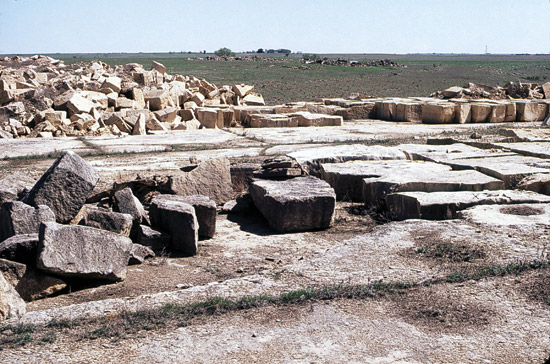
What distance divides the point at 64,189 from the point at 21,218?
0.56 metres

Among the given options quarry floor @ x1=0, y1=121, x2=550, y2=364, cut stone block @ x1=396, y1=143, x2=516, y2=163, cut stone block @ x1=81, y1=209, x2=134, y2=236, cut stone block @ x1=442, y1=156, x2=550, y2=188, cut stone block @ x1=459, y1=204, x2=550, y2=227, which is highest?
cut stone block @ x1=396, y1=143, x2=516, y2=163

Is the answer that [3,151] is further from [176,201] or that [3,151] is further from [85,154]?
[176,201]

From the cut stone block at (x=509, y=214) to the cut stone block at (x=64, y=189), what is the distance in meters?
3.84

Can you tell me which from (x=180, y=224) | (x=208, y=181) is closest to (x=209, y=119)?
(x=208, y=181)

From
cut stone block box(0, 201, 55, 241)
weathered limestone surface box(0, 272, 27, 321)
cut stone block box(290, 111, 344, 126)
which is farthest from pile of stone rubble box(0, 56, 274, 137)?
weathered limestone surface box(0, 272, 27, 321)

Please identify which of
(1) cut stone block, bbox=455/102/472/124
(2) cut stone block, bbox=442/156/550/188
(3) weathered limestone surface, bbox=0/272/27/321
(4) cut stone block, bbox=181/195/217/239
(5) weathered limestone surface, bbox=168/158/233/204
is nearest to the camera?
(3) weathered limestone surface, bbox=0/272/27/321

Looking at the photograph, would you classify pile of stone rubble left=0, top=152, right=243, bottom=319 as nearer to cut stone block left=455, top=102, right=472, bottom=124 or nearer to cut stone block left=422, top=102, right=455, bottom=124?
cut stone block left=422, top=102, right=455, bottom=124

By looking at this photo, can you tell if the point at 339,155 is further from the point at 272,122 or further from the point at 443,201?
the point at 272,122

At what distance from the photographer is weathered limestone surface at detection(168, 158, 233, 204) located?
6891 mm

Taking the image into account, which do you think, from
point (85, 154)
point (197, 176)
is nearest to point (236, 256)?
point (197, 176)

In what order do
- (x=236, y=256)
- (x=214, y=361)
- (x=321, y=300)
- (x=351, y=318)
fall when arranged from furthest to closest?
(x=236, y=256)
(x=321, y=300)
(x=351, y=318)
(x=214, y=361)

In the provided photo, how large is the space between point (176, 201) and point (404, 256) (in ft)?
7.89

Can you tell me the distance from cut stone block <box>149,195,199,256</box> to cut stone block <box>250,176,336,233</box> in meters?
0.99

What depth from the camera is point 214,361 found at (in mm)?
3152
